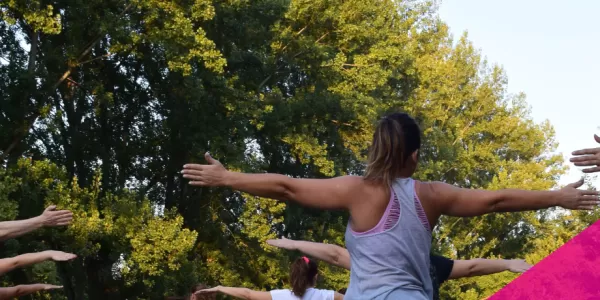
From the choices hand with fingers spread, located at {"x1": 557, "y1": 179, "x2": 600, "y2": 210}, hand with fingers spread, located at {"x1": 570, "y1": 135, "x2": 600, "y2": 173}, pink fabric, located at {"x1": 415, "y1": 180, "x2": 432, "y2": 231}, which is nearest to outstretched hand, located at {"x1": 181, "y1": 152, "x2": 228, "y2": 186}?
pink fabric, located at {"x1": 415, "y1": 180, "x2": 432, "y2": 231}

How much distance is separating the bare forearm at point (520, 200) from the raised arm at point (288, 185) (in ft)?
2.08

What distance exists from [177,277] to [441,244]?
17.4 m

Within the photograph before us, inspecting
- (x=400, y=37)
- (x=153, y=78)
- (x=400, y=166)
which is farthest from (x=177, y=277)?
(x=400, y=166)

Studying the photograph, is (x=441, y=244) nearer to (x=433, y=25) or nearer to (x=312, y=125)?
(x=433, y=25)

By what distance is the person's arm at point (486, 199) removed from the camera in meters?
3.94

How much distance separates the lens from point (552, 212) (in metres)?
43.2

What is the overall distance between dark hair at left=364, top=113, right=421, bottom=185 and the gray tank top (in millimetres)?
77

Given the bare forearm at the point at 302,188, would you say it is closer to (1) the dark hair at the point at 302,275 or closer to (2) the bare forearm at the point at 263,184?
(2) the bare forearm at the point at 263,184

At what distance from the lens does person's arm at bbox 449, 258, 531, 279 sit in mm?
6109

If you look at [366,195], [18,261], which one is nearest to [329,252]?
[18,261]

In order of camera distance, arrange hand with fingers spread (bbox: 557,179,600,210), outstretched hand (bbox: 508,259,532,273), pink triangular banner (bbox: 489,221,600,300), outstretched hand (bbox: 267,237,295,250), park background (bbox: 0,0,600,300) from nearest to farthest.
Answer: hand with fingers spread (bbox: 557,179,600,210)
pink triangular banner (bbox: 489,221,600,300)
outstretched hand (bbox: 508,259,532,273)
outstretched hand (bbox: 267,237,295,250)
park background (bbox: 0,0,600,300)

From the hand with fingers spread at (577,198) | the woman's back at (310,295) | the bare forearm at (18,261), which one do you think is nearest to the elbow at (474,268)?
the woman's back at (310,295)

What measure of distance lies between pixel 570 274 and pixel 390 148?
198 cm

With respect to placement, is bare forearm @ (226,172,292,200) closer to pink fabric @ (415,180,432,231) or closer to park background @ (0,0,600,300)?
pink fabric @ (415,180,432,231)
